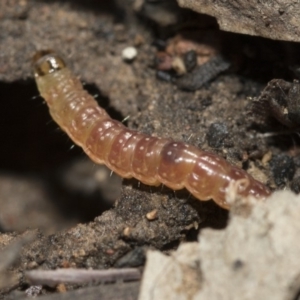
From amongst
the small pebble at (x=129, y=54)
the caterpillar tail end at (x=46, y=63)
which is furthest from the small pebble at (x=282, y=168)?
the caterpillar tail end at (x=46, y=63)

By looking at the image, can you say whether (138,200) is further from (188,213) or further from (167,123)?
(167,123)

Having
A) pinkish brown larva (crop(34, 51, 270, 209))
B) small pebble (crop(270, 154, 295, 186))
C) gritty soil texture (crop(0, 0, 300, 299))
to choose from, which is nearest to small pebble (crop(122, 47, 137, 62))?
gritty soil texture (crop(0, 0, 300, 299))

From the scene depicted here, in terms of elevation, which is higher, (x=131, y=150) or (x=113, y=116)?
(x=131, y=150)

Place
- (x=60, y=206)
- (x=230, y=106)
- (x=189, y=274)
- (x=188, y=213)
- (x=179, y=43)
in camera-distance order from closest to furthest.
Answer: (x=189, y=274) < (x=188, y=213) < (x=230, y=106) < (x=179, y=43) < (x=60, y=206)

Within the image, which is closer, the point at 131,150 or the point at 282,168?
the point at 131,150

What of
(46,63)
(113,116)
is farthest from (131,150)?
(46,63)

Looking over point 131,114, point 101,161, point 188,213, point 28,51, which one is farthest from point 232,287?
point 28,51

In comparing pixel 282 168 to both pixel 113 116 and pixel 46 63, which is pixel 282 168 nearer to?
pixel 113 116
